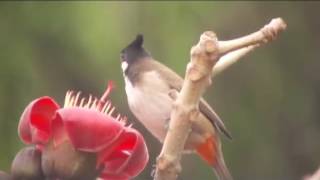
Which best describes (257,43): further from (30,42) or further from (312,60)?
(312,60)

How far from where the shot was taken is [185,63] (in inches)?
139

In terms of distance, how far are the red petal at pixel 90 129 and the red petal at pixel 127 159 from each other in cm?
3

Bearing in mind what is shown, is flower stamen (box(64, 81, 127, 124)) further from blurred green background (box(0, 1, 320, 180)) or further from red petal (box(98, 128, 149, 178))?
blurred green background (box(0, 1, 320, 180))

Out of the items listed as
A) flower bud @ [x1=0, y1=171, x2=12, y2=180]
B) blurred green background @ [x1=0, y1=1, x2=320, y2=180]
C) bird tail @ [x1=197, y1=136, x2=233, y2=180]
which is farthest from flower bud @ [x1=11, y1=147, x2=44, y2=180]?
blurred green background @ [x1=0, y1=1, x2=320, y2=180]

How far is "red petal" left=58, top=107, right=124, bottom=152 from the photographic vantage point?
0.72 metres

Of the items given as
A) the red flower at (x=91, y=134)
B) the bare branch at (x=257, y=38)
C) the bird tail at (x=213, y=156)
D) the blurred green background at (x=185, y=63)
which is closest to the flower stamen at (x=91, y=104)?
the red flower at (x=91, y=134)

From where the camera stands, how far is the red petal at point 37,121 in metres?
0.75

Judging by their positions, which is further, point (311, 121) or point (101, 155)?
point (311, 121)

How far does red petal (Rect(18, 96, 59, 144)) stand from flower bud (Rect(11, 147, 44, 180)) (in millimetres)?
17

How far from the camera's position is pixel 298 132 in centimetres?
445

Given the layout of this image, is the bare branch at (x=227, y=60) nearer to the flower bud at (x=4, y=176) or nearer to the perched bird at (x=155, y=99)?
the flower bud at (x=4, y=176)

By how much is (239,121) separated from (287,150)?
542 millimetres

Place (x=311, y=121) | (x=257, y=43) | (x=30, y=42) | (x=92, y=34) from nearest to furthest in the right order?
1. (x=257, y=43)
2. (x=92, y=34)
3. (x=30, y=42)
4. (x=311, y=121)

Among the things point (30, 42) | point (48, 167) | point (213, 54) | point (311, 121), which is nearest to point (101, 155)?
point (48, 167)
